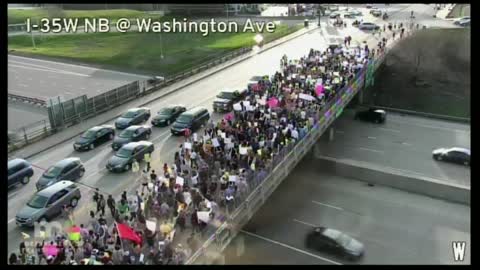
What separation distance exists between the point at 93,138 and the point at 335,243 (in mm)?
18875

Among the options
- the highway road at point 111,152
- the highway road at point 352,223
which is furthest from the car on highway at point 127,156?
the highway road at point 352,223

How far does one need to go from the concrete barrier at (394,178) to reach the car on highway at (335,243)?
30.0 feet

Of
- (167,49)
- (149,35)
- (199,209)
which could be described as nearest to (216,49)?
(167,49)

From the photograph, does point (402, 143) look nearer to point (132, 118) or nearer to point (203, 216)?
point (132, 118)

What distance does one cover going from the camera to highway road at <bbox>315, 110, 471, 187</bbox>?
3491cm

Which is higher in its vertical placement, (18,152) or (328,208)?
(18,152)

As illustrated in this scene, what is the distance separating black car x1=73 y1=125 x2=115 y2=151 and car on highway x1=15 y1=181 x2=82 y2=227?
7863mm

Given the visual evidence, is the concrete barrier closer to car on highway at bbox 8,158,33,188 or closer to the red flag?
the red flag

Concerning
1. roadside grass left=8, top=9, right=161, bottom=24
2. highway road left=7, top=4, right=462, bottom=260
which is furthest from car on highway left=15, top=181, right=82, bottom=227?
roadside grass left=8, top=9, right=161, bottom=24

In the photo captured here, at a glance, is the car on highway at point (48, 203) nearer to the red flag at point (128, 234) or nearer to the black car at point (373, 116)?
the red flag at point (128, 234)

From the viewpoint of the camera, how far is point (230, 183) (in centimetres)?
2352
